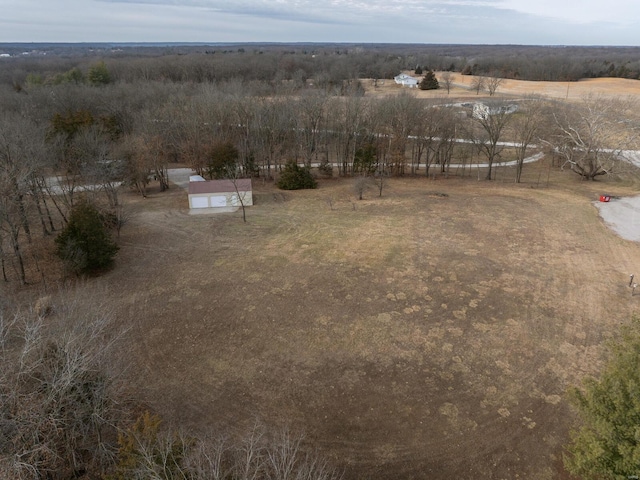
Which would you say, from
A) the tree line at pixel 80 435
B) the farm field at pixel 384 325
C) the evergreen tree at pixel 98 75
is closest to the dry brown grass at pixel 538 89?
the evergreen tree at pixel 98 75

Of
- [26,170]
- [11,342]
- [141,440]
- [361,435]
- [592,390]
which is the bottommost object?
[361,435]

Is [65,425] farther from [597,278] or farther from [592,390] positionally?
[597,278]

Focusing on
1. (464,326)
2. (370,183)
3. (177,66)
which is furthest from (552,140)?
(177,66)

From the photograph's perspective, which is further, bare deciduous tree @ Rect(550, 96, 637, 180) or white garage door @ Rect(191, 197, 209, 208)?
bare deciduous tree @ Rect(550, 96, 637, 180)

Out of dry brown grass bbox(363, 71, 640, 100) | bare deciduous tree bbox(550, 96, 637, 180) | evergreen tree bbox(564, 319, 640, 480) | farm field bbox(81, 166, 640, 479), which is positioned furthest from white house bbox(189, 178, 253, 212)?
dry brown grass bbox(363, 71, 640, 100)

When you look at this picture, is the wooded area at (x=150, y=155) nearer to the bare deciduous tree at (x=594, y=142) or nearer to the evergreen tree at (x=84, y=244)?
the evergreen tree at (x=84, y=244)

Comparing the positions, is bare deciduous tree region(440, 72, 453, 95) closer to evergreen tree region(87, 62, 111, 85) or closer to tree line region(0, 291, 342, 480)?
evergreen tree region(87, 62, 111, 85)

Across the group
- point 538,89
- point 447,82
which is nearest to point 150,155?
point 447,82
